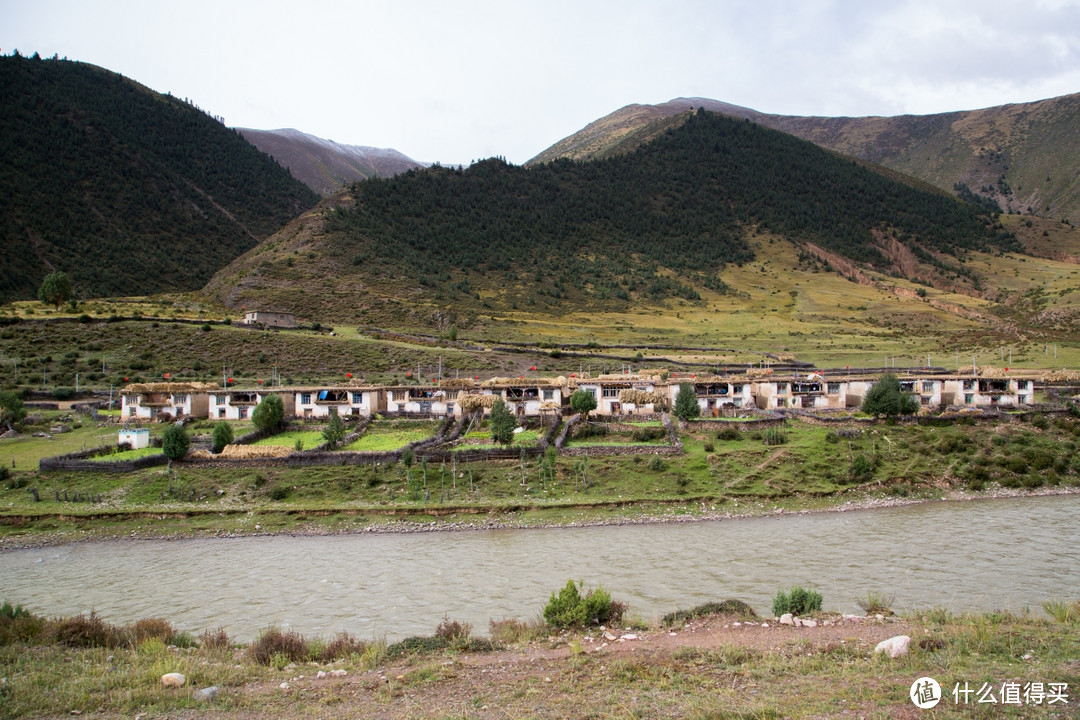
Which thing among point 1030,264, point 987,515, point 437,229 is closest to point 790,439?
point 987,515

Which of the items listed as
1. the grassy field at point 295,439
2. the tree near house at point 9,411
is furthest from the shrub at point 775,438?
the tree near house at point 9,411

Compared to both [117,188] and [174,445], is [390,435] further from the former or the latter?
[117,188]

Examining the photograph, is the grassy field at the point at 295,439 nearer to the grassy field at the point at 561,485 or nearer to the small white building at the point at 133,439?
the grassy field at the point at 561,485

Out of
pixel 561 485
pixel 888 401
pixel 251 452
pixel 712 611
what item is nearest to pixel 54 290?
pixel 251 452

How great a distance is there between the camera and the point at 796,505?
91.7ft

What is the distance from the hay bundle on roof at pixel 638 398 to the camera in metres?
41.0

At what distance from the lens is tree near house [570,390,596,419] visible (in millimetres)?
38812

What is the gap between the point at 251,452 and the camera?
32844 mm

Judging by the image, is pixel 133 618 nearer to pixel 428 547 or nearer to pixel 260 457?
pixel 428 547

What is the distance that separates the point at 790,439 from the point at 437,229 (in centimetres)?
8510

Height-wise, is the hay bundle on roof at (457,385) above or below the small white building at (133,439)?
above

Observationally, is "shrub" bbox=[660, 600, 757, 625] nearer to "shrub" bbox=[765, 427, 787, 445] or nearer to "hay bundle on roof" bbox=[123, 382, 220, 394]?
"shrub" bbox=[765, 427, 787, 445]

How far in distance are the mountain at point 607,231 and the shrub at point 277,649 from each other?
6612cm

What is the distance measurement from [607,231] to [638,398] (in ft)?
289
